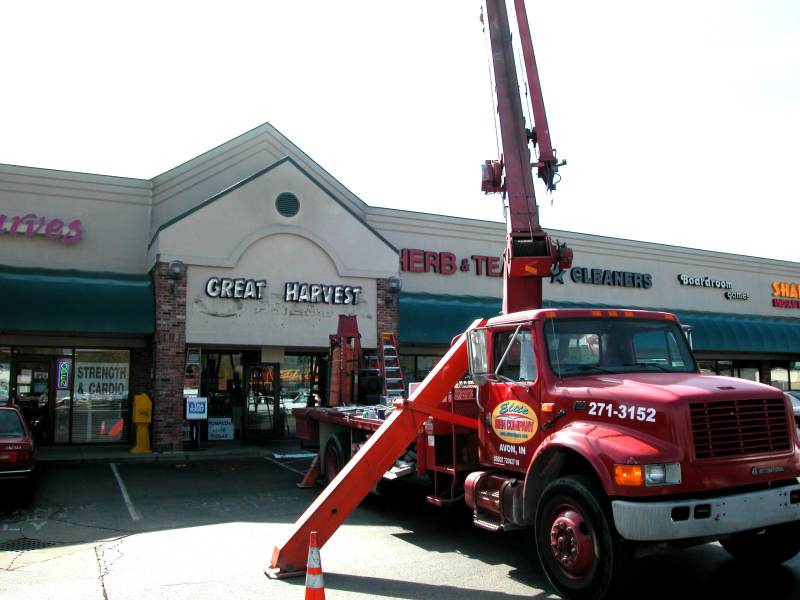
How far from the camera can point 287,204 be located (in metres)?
17.8

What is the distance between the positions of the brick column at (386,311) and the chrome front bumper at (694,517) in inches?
534

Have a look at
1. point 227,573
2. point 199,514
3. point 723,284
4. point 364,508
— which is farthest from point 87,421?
point 723,284

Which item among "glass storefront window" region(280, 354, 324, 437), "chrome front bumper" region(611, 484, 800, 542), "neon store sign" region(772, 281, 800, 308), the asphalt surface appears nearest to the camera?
"chrome front bumper" region(611, 484, 800, 542)

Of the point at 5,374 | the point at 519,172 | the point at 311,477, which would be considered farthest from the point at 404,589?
the point at 5,374

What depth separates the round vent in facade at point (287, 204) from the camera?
17703 millimetres

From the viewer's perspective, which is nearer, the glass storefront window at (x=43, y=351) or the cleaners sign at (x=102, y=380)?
the glass storefront window at (x=43, y=351)

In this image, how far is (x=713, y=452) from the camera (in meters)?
5.45

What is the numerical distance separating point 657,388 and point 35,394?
15.8 m

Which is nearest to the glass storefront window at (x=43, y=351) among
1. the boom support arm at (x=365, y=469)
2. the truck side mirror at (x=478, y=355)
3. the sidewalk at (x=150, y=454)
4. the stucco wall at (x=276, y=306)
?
the sidewalk at (x=150, y=454)

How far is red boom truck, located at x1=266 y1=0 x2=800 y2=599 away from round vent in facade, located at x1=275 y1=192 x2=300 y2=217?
9.81 meters

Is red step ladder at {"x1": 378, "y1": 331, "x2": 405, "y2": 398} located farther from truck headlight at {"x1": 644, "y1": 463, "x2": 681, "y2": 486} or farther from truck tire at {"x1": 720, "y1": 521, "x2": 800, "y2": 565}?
→ truck headlight at {"x1": 644, "y1": 463, "x2": 681, "y2": 486}

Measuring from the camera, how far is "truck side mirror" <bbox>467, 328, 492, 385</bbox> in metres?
6.75

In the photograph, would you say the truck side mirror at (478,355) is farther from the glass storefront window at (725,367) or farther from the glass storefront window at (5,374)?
the glass storefront window at (725,367)

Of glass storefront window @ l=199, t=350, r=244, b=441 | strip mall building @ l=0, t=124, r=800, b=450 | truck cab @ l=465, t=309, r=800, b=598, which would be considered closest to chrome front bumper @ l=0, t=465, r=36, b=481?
strip mall building @ l=0, t=124, r=800, b=450
